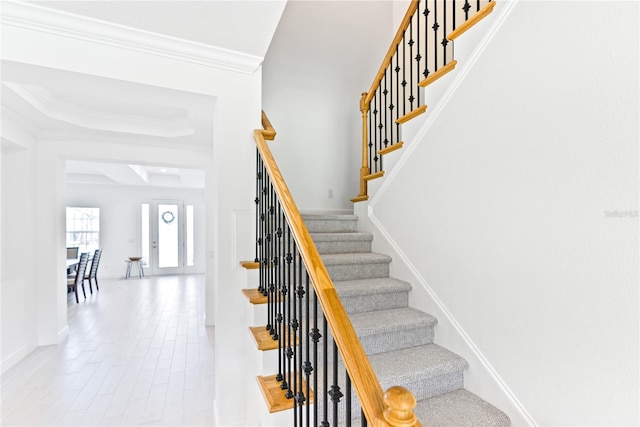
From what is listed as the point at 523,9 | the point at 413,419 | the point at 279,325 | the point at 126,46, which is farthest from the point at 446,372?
the point at 126,46

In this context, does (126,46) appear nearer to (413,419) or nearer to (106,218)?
(413,419)

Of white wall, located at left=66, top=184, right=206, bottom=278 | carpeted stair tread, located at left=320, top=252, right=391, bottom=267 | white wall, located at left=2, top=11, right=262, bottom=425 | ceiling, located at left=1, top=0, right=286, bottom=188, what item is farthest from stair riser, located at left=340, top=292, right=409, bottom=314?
white wall, located at left=66, top=184, right=206, bottom=278

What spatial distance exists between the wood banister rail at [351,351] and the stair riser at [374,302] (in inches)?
35.7

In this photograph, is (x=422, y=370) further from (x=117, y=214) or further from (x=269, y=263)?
(x=117, y=214)

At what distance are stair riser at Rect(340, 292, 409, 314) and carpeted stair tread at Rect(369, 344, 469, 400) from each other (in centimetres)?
36

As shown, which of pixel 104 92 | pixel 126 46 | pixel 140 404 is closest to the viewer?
pixel 126 46

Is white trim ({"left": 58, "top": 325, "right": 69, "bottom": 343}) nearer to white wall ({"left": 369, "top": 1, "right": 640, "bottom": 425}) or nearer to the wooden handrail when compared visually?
white wall ({"left": 369, "top": 1, "right": 640, "bottom": 425})

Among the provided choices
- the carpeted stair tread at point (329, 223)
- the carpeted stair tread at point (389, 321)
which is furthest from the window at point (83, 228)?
the carpeted stair tread at point (389, 321)

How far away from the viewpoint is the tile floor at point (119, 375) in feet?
7.66

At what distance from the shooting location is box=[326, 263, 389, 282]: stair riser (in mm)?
2430

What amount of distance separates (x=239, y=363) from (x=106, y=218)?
327 inches

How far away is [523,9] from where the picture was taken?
1586 millimetres

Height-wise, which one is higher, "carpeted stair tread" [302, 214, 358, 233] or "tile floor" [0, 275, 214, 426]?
"carpeted stair tread" [302, 214, 358, 233]

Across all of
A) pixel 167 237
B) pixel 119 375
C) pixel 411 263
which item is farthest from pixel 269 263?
pixel 167 237
